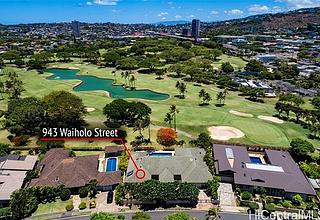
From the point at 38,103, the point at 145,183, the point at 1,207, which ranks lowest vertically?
the point at 1,207

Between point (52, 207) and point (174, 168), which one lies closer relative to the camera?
point (52, 207)

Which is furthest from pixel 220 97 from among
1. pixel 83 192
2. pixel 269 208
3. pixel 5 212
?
pixel 5 212

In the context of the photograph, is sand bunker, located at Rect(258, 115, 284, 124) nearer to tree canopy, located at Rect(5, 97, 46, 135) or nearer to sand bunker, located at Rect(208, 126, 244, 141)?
sand bunker, located at Rect(208, 126, 244, 141)

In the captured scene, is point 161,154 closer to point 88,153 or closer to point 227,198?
point 88,153

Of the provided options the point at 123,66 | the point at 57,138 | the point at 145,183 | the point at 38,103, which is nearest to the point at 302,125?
the point at 145,183

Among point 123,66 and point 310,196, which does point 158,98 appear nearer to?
point 123,66
